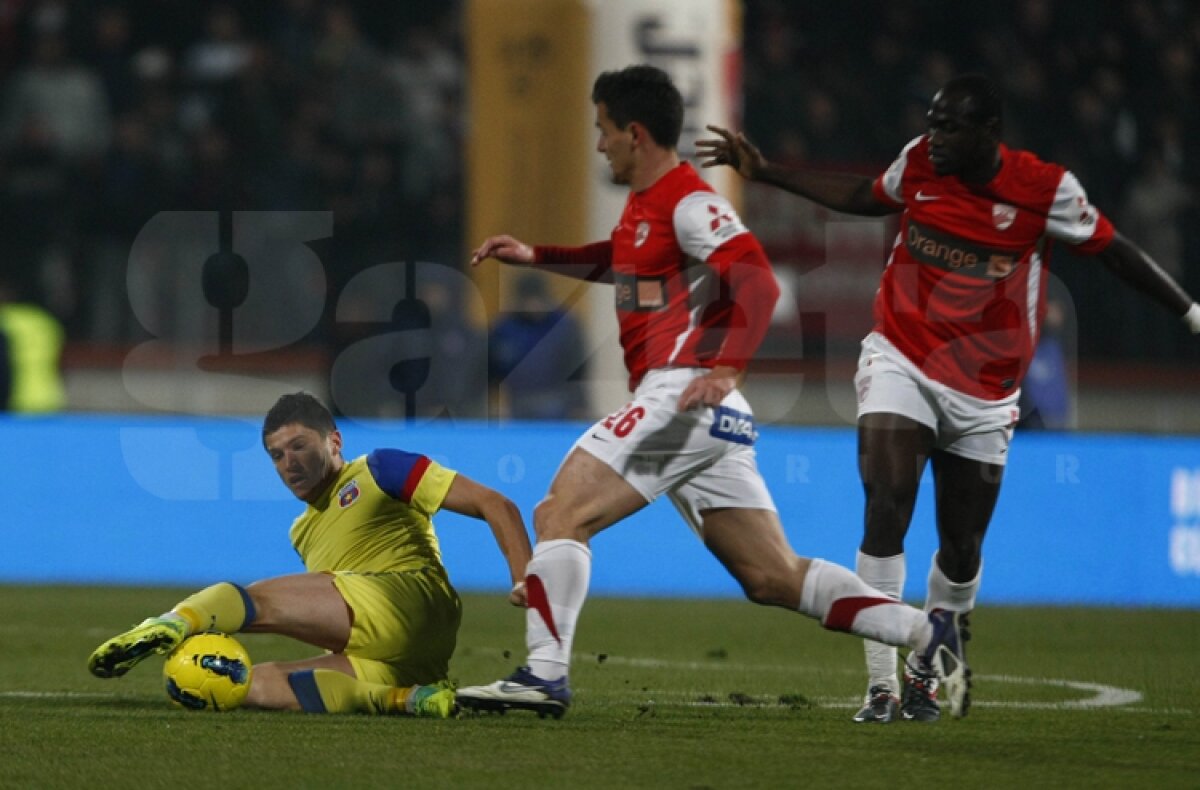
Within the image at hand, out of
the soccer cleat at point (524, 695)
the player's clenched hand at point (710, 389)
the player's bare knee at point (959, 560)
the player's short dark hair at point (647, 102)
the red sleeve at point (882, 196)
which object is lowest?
the soccer cleat at point (524, 695)

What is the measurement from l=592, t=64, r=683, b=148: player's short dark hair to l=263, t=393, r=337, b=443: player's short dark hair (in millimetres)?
1317

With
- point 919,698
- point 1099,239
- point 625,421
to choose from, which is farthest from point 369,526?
point 1099,239

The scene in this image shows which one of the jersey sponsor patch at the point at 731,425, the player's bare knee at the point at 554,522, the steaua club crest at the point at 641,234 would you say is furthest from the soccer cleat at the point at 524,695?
the steaua club crest at the point at 641,234

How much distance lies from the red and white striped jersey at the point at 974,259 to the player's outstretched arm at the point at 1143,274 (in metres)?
0.05

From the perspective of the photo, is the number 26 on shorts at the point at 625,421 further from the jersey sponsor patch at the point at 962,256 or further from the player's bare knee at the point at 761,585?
the jersey sponsor patch at the point at 962,256

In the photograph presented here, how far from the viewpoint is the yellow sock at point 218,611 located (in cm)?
593

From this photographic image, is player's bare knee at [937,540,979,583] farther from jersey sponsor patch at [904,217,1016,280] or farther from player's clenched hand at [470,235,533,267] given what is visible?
player's clenched hand at [470,235,533,267]

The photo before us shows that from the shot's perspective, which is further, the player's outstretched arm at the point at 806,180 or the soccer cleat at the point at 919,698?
the player's outstretched arm at the point at 806,180

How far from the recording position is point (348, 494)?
6.35 m

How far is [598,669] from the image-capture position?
Answer: 806cm

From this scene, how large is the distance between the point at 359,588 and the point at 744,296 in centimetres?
154

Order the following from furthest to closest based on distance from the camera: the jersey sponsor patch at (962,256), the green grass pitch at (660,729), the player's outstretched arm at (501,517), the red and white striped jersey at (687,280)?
the jersey sponsor patch at (962,256) < the player's outstretched arm at (501,517) < the red and white striped jersey at (687,280) < the green grass pitch at (660,729)

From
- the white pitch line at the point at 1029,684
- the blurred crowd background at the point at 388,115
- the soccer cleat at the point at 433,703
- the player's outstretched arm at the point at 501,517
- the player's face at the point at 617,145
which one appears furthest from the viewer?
the blurred crowd background at the point at 388,115

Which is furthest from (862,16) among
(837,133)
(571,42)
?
(571,42)
